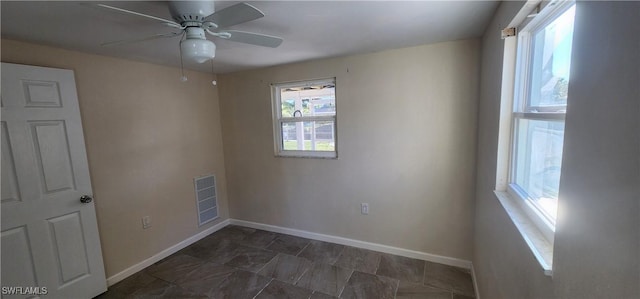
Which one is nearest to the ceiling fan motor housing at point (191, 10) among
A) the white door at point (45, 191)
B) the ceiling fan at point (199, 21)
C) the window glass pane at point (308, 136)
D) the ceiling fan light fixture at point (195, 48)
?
the ceiling fan at point (199, 21)

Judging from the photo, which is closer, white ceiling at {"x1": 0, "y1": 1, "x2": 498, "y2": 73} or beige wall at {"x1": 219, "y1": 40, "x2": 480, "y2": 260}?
white ceiling at {"x1": 0, "y1": 1, "x2": 498, "y2": 73}

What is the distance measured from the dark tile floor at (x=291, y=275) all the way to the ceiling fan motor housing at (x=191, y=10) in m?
2.17

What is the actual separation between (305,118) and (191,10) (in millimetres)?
1830

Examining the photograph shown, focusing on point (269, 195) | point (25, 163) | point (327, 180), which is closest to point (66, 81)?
point (25, 163)

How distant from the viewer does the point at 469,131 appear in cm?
228

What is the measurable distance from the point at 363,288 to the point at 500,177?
1.47 m

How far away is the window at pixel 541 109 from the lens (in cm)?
92

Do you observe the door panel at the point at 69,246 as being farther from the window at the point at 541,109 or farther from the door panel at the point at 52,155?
the window at the point at 541,109

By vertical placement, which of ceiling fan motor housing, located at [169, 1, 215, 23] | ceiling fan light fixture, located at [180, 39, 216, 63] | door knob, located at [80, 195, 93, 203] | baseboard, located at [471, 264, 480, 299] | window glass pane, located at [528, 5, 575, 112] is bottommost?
baseboard, located at [471, 264, 480, 299]

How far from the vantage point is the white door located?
70.4 inches

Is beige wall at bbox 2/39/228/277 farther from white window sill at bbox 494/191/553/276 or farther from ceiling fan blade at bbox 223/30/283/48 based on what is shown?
white window sill at bbox 494/191/553/276

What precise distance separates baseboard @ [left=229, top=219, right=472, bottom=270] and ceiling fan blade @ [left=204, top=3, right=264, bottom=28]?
2.53 meters

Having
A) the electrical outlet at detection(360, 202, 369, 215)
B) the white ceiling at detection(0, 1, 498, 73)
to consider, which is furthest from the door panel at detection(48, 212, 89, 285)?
the electrical outlet at detection(360, 202, 369, 215)

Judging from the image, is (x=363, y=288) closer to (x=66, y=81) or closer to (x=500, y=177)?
(x=500, y=177)
